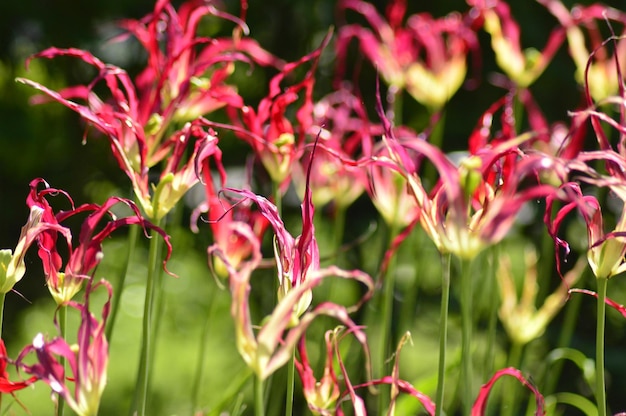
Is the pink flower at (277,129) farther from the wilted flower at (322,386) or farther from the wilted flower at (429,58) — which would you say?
the wilted flower at (429,58)

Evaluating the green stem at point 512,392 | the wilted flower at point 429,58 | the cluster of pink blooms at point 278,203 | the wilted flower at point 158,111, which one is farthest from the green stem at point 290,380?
the wilted flower at point 429,58

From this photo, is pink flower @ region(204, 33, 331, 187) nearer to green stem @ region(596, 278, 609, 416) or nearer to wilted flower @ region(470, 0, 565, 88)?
green stem @ region(596, 278, 609, 416)

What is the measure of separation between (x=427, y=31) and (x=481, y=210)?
0.62 m

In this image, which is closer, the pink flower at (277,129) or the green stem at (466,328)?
the green stem at (466,328)

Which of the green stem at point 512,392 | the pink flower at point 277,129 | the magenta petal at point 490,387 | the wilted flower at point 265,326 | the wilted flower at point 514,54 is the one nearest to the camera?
the wilted flower at point 265,326

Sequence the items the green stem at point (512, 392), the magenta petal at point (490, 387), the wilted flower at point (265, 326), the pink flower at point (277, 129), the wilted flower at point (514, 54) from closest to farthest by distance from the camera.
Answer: the wilted flower at point (265, 326) < the magenta petal at point (490, 387) < the pink flower at point (277, 129) < the green stem at point (512, 392) < the wilted flower at point (514, 54)

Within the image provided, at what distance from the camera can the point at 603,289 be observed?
0.47 meters

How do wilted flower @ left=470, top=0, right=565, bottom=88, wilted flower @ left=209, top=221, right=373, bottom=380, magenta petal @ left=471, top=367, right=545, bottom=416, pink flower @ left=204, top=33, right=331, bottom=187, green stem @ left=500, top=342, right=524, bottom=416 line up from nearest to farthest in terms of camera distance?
wilted flower @ left=209, top=221, right=373, bottom=380 → magenta petal @ left=471, top=367, right=545, bottom=416 → pink flower @ left=204, top=33, right=331, bottom=187 → green stem @ left=500, top=342, right=524, bottom=416 → wilted flower @ left=470, top=0, right=565, bottom=88

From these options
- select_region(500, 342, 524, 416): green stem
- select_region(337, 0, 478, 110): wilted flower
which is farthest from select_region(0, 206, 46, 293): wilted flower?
select_region(337, 0, 478, 110): wilted flower

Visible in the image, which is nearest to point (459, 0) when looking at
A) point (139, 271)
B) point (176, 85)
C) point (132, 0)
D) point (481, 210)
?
point (132, 0)

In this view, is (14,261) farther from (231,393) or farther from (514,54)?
(514,54)

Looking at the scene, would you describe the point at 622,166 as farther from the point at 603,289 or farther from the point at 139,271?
the point at 139,271

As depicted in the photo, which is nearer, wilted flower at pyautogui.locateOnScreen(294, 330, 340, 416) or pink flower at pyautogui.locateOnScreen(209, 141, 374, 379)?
pink flower at pyautogui.locateOnScreen(209, 141, 374, 379)

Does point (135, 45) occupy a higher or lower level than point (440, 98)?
lower
